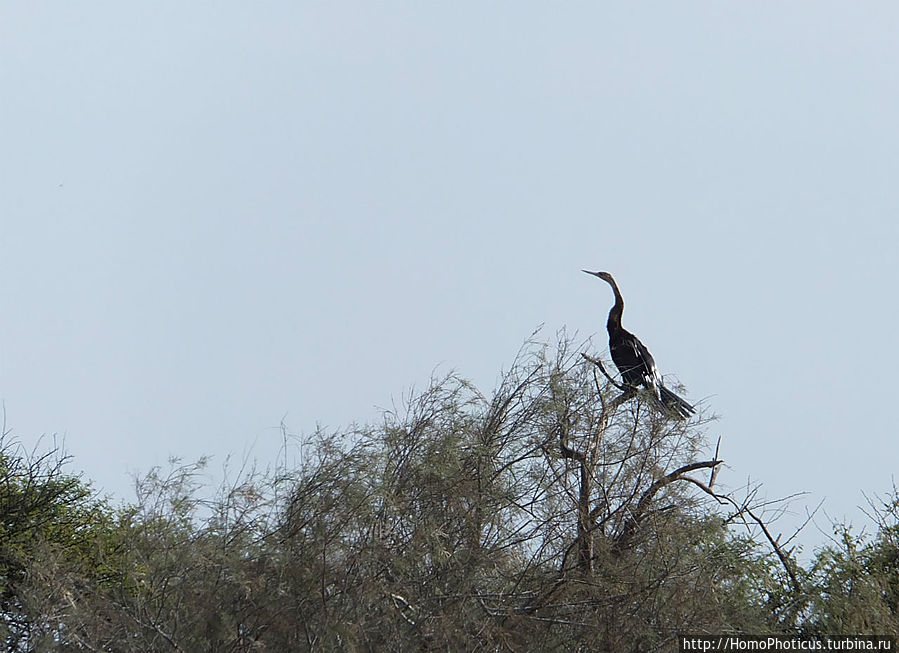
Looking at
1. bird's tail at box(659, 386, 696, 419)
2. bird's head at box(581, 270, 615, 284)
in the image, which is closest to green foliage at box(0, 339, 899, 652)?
bird's tail at box(659, 386, 696, 419)

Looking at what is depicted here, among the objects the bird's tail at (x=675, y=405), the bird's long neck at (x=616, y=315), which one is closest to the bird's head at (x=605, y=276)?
the bird's long neck at (x=616, y=315)

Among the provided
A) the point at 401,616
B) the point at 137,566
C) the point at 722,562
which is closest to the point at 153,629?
the point at 137,566

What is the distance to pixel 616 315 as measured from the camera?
→ 11102 millimetres

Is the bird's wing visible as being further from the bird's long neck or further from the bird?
the bird's long neck

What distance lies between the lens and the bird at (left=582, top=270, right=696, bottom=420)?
9.28 meters

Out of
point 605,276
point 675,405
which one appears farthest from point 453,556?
point 605,276

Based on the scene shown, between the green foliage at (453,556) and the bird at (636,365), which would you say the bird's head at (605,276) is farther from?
the green foliage at (453,556)

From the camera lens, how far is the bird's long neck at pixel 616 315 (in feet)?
35.8

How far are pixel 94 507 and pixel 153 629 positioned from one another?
786 cm

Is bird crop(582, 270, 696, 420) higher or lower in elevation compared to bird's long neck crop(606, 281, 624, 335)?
lower

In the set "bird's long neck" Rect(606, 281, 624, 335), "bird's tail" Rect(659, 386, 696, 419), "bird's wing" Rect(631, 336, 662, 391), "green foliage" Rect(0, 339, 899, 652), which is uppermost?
"bird's long neck" Rect(606, 281, 624, 335)

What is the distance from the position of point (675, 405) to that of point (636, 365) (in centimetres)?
67

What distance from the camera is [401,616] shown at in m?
7.57

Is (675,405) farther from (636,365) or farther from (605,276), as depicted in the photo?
(605,276)
